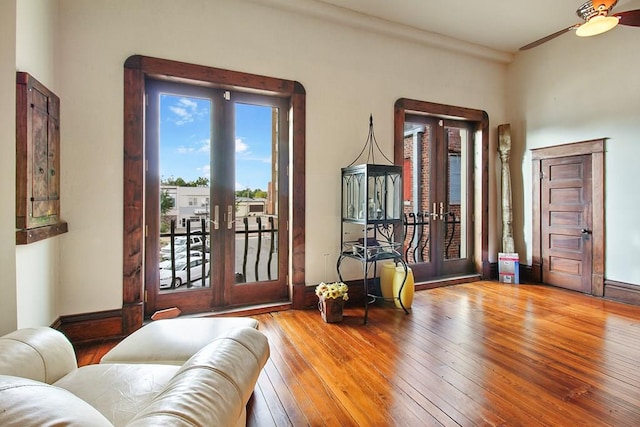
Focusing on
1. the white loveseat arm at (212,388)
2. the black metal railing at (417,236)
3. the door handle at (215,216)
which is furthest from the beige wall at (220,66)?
the white loveseat arm at (212,388)

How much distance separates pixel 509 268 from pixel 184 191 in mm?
4733

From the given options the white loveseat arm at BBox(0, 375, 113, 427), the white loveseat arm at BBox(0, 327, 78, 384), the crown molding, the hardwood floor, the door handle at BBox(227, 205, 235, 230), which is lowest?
the hardwood floor

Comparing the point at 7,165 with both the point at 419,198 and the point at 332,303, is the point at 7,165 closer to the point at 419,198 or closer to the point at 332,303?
the point at 332,303

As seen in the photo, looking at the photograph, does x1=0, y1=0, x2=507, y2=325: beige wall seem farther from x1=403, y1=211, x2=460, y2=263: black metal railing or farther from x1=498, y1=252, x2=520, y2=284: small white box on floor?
x1=498, y1=252, x2=520, y2=284: small white box on floor

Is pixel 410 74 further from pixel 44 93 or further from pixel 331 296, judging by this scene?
pixel 44 93

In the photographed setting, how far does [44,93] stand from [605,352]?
4.95m

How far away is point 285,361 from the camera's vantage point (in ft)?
8.50

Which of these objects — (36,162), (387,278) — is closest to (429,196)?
(387,278)

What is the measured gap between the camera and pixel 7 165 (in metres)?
2.13

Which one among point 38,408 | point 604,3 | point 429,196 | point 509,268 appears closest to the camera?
point 38,408

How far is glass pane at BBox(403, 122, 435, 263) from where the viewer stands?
4.90 metres

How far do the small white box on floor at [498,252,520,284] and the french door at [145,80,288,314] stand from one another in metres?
3.41

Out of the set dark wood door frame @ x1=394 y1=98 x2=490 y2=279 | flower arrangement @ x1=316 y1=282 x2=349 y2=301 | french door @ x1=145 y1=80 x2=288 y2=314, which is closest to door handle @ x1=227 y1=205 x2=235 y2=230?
french door @ x1=145 y1=80 x2=288 y2=314

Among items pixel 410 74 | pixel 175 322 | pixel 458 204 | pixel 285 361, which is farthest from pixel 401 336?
pixel 410 74
